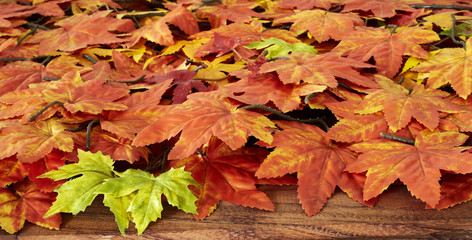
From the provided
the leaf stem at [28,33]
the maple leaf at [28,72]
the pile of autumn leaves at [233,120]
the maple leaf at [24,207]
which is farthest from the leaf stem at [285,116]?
the leaf stem at [28,33]

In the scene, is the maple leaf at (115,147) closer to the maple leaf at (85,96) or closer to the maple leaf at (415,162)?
the maple leaf at (85,96)

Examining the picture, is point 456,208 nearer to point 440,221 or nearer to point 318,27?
point 440,221

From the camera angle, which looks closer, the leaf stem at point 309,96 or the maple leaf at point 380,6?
the leaf stem at point 309,96

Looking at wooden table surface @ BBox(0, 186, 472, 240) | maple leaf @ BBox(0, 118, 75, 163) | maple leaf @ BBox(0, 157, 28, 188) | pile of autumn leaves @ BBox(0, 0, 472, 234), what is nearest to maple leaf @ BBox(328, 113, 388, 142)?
pile of autumn leaves @ BBox(0, 0, 472, 234)

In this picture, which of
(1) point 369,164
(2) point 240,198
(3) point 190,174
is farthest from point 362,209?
(3) point 190,174

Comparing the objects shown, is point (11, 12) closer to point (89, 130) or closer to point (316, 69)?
point (89, 130)

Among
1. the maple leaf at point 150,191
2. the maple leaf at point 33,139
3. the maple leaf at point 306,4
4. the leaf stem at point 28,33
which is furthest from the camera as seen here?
the maple leaf at point 306,4

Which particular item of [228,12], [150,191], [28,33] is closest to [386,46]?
[228,12]
